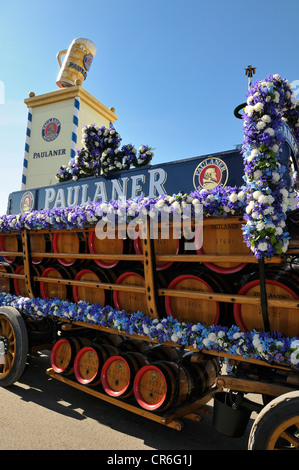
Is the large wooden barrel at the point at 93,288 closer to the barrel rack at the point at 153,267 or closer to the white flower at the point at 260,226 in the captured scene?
the barrel rack at the point at 153,267

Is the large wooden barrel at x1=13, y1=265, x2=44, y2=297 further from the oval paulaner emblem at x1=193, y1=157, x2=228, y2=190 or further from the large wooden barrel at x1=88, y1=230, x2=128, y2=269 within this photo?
the oval paulaner emblem at x1=193, y1=157, x2=228, y2=190

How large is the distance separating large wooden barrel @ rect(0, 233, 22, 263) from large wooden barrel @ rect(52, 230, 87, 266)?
0.98 m

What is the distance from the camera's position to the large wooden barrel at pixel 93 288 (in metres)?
3.81

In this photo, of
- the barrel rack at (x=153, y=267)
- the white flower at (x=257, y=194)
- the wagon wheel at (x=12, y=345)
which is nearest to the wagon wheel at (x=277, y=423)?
the barrel rack at (x=153, y=267)

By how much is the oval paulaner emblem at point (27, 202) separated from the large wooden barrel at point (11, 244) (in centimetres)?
74

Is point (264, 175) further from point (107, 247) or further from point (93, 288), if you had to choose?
point (93, 288)

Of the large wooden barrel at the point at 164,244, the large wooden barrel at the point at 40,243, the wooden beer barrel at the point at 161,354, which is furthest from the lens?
the large wooden barrel at the point at 40,243

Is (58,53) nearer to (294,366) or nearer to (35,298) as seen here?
(35,298)

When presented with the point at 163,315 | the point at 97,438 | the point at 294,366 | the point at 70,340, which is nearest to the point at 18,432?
the point at 97,438

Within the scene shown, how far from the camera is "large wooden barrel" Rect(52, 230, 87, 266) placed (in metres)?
4.01

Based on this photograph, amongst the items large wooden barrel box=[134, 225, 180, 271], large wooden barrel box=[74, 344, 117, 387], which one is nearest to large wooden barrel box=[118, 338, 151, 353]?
large wooden barrel box=[74, 344, 117, 387]

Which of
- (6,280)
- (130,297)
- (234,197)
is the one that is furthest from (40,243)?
(234,197)

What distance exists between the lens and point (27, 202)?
5.73 metres

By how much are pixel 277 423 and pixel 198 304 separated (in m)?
1.12
